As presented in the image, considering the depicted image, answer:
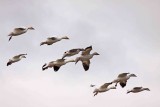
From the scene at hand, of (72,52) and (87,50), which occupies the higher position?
(87,50)

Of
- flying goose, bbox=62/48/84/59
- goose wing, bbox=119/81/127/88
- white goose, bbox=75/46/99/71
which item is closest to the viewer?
flying goose, bbox=62/48/84/59

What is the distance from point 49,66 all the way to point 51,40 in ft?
9.34

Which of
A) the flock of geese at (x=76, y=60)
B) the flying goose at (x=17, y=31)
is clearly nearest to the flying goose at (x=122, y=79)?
the flock of geese at (x=76, y=60)

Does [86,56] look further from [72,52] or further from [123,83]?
[123,83]

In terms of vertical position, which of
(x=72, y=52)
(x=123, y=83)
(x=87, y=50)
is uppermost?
(x=87, y=50)

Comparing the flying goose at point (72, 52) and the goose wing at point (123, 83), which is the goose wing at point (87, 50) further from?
the goose wing at point (123, 83)

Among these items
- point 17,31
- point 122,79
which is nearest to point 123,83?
point 122,79

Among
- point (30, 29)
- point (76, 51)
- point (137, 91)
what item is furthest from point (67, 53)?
point (137, 91)

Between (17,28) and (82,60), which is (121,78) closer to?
(82,60)

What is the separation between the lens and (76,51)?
41625 millimetres

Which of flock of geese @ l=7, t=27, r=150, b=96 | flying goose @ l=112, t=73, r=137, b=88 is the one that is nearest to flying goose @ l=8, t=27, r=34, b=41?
flock of geese @ l=7, t=27, r=150, b=96

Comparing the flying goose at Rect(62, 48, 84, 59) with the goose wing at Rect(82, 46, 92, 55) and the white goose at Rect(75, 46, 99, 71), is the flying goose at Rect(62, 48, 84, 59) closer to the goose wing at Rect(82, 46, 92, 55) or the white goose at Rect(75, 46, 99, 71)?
the goose wing at Rect(82, 46, 92, 55)

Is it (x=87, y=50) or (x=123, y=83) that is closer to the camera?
(x=87, y=50)

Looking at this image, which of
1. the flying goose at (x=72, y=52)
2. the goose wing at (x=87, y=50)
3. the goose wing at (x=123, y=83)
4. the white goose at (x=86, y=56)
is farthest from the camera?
the goose wing at (x=123, y=83)
